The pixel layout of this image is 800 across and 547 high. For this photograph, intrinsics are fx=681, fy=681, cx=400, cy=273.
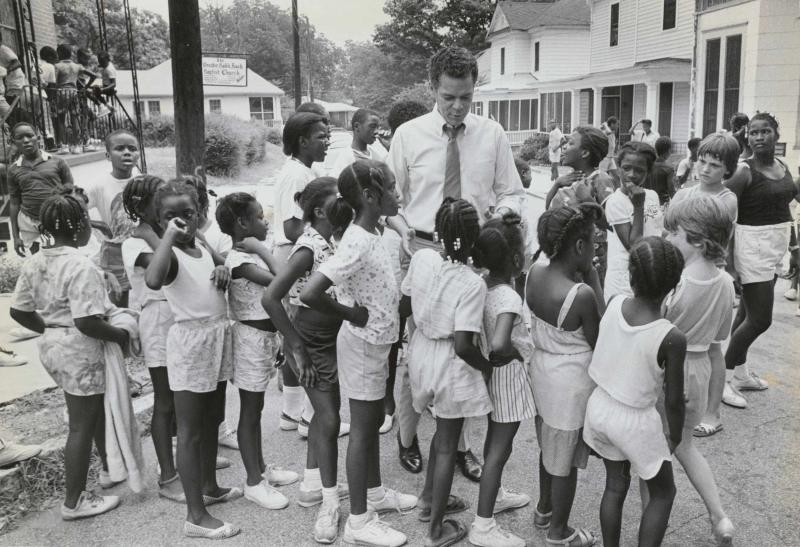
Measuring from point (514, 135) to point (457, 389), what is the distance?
35.7 m

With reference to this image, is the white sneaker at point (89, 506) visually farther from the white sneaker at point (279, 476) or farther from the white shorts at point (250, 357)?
the white shorts at point (250, 357)

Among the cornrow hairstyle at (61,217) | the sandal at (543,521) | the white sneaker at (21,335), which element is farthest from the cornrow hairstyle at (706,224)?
the white sneaker at (21,335)

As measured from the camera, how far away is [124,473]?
353 centimetres

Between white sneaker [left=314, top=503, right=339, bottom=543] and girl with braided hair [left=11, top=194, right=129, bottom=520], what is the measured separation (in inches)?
48.4

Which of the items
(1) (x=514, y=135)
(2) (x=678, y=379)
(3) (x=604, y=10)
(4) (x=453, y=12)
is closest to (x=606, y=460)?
(2) (x=678, y=379)

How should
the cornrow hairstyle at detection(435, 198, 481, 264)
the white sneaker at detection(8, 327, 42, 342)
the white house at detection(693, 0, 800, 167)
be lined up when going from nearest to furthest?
the cornrow hairstyle at detection(435, 198, 481, 264), the white sneaker at detection(8, 327, 42, 342), the white house at detection(693, 0, 800, 167)

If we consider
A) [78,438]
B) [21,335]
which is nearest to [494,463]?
[78,438]

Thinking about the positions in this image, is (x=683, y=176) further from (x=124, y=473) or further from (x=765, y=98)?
(x=124, y=473)

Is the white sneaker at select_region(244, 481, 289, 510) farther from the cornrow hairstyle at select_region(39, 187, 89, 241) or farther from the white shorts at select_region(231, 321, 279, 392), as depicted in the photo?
the cornrow hairstyle at select_region(39, 187, 89, 241)

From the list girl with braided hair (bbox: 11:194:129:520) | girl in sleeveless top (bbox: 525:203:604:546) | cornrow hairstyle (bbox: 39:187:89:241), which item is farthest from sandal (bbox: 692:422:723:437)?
cornrow hairstyle (bbox: 39:187:89:241)

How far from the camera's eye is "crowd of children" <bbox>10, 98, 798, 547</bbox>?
112 inches

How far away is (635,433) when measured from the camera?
275 centimetres

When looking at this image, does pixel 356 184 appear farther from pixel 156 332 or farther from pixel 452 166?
pixel 156 332

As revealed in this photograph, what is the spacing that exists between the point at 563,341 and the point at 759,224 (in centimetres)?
261
